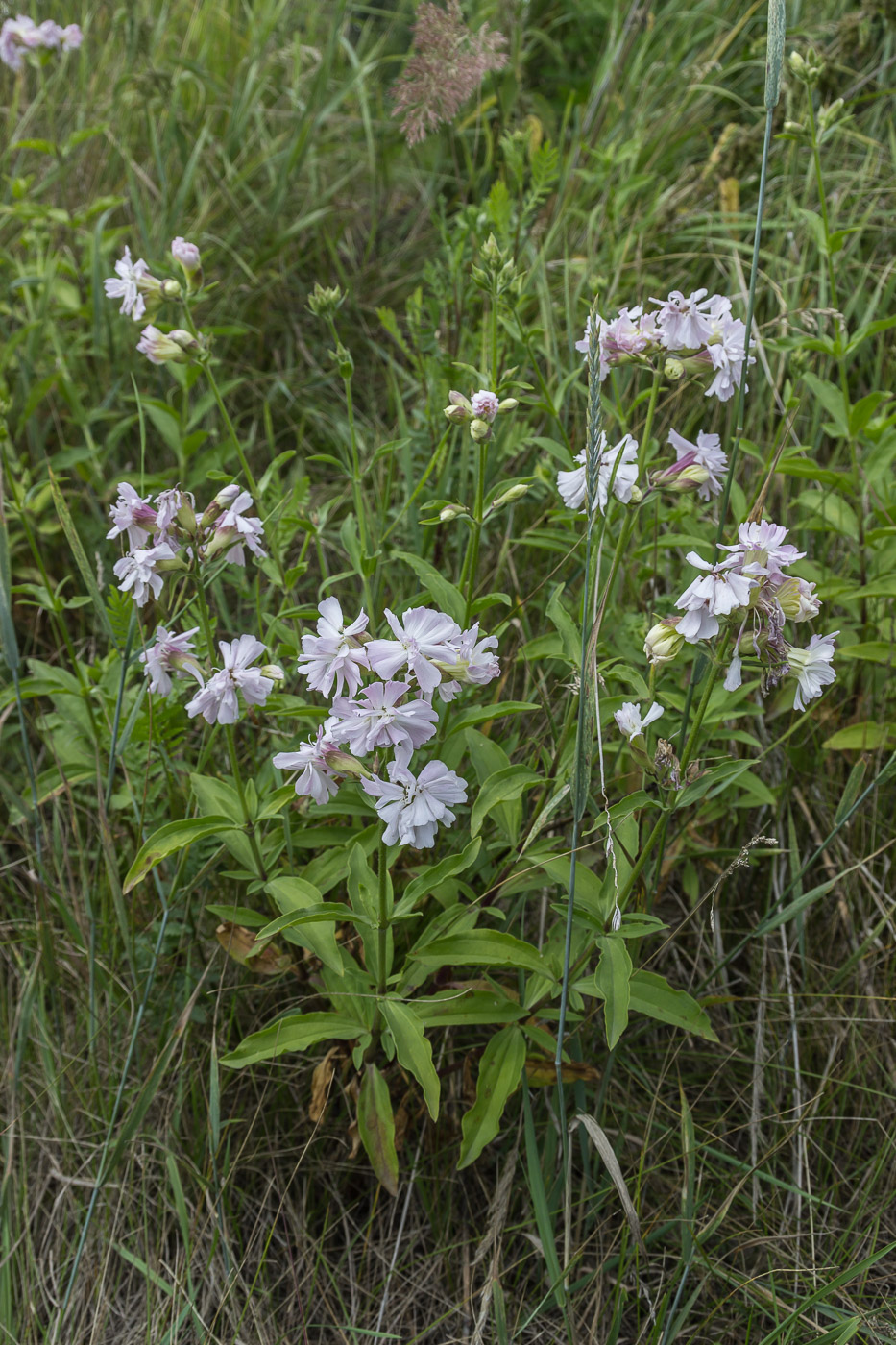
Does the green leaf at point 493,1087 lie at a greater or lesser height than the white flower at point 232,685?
lesser

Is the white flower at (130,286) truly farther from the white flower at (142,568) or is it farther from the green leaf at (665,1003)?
the green leaf at (665,1003)

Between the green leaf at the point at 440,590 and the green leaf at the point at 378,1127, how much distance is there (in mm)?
726

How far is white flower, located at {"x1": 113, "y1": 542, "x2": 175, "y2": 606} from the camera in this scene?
1486 millimetres

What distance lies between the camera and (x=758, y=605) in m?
1.28

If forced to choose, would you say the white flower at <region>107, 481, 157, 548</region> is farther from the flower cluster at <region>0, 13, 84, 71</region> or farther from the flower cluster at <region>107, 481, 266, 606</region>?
the flower cluster at <region>0, 13, 84, 71</region>

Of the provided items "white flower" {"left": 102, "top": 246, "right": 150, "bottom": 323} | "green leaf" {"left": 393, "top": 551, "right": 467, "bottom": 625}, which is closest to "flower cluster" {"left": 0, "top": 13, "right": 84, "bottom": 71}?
"white flower" {"left": 102, "top": 246, "right": 150, "bottom": 323}

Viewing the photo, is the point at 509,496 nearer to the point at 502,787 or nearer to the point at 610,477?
the point at 610,477

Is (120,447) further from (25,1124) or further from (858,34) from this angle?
(858,34)

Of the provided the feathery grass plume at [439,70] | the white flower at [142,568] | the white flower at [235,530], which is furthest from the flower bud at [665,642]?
the feathery grass plume at [439,70]

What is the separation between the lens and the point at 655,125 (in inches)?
130

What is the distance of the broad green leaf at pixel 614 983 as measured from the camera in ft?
4.40

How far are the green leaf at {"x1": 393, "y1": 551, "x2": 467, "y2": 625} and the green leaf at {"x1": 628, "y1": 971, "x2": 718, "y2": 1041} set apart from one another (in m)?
0.62

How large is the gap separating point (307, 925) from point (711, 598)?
77 cm

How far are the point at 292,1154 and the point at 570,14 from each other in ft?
12.8
